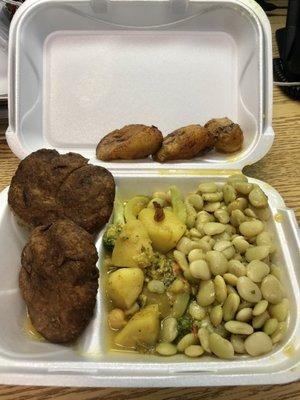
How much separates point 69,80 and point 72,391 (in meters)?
1.24

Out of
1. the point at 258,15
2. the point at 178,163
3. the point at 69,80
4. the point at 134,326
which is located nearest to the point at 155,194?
the point at 178,163

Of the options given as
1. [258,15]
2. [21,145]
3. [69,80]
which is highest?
[258,15]

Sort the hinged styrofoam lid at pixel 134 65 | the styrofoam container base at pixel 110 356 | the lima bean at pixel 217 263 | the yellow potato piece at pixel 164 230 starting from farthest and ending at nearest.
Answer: the hinged styrofoam lid at pixel 134 65 → the yellow potato piece at pixel 164 230 → the lima bean at pixel 217 263 → the styrofoam container base at pixel 110 356

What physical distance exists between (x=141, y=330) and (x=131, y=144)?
69cm

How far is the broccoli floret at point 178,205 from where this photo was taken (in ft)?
5.00

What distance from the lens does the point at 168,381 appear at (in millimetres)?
1099

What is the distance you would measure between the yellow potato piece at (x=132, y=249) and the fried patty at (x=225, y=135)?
1.70ft

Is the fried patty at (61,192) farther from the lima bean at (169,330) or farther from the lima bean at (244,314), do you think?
the lima bean at (244,314)

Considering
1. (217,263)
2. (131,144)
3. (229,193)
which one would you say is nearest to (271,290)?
(217,263)

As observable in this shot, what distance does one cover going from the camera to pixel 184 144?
64.4 inches

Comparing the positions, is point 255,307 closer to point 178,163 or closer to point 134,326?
point 134,326

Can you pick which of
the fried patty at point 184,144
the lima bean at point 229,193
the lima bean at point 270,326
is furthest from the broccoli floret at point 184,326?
the fried patty at point 184,144

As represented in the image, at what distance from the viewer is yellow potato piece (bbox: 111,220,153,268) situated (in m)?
1.39

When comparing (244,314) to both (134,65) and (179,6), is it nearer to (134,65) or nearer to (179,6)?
(134,65)
